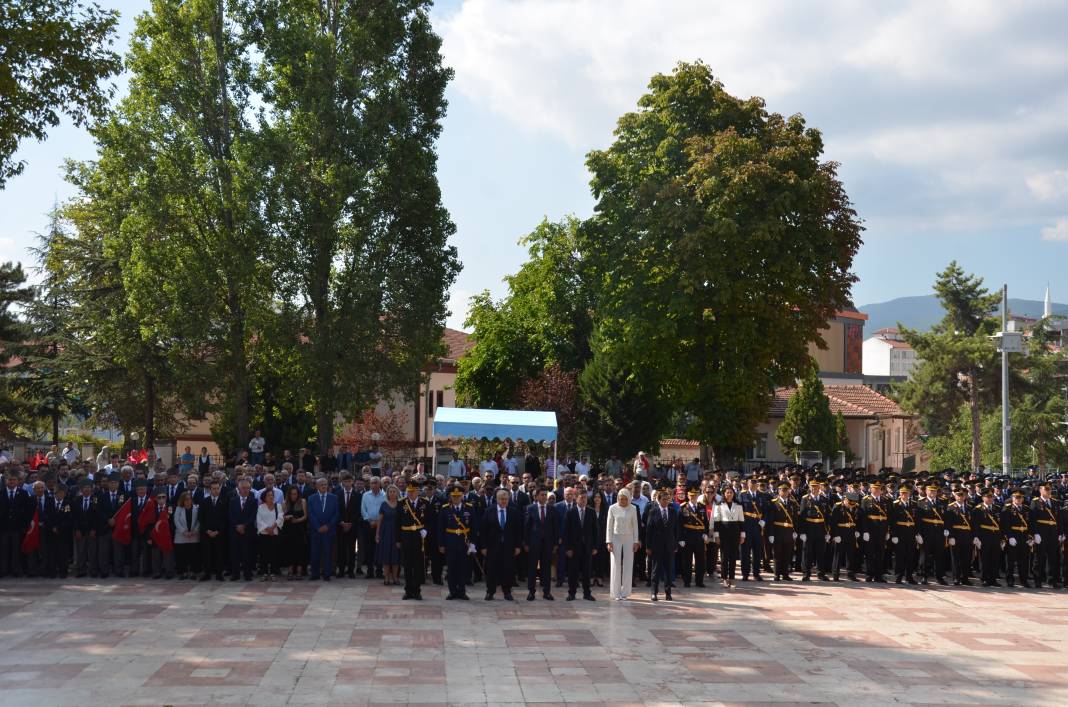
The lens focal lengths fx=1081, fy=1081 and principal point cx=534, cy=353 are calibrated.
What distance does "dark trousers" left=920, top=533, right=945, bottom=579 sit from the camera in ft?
63.6

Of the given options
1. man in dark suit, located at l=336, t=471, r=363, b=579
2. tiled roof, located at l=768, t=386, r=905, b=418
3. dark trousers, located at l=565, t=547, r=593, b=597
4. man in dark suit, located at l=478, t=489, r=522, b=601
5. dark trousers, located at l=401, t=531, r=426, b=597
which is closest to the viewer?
dark trousers, located at l=401, t=531, r=426, b=597

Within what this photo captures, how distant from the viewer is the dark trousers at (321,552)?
17984 mm

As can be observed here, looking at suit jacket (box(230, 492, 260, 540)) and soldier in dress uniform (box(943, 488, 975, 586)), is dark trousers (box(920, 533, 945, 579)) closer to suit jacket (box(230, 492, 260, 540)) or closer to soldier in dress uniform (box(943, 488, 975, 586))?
soldier in dress uniform (box(943, 488, 975, 586))

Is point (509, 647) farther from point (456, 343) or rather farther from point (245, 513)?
point (456, 343)

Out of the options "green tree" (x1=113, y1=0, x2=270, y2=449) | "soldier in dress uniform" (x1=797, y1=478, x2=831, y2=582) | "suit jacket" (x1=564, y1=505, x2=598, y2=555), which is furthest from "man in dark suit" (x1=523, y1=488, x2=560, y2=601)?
"green tree" (x1=113, y1=0, x2=270, y2=449)

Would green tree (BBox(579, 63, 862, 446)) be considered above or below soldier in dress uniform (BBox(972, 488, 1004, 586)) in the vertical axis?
above

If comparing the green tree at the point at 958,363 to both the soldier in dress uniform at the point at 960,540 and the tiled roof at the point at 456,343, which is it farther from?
the soldier in dress uniform at the point at 960,540

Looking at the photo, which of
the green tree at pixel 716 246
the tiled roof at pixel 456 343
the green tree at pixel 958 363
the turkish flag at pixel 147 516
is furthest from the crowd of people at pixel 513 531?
the tiled roof at pixel 456 343

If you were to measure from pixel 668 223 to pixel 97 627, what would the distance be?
71.5 ft

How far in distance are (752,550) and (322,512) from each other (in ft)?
25.1

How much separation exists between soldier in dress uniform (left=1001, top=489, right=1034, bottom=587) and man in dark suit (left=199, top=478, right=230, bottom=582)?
1379cm

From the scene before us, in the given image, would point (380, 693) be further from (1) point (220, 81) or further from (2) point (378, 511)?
(1) point (220, 81)

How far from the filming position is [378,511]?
18141mm

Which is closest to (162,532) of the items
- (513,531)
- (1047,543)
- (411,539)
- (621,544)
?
(411,539)
